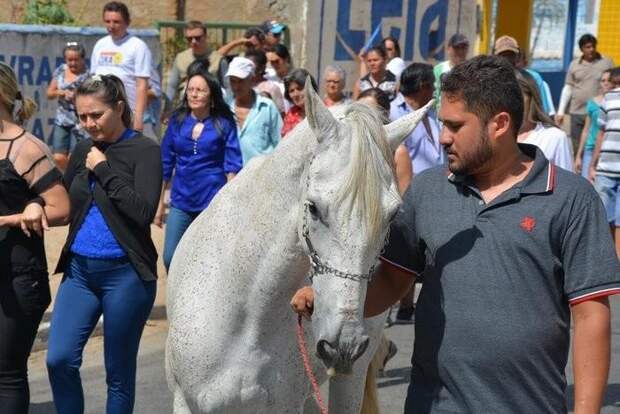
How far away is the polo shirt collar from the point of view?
11.9 feet

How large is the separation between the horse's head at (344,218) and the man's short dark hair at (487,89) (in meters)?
0.40

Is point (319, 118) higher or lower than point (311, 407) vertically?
higher

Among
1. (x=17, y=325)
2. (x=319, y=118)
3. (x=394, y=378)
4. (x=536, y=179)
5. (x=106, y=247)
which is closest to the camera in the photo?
(x=536, y=179)

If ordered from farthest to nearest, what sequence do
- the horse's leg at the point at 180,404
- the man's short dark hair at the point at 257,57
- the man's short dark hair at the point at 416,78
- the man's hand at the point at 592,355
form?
the man's short dark hair at the point at 257,57, the man's short dark hair at the point at 416,78, the horse's leg at the point at 180,404, the man's hand at the point at 592,355

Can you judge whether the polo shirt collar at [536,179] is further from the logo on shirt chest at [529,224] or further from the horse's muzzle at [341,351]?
the horse's muzzle at [341,351]

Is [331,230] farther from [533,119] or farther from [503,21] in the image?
[503,21]

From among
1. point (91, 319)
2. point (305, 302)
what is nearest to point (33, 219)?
point (91, 319)

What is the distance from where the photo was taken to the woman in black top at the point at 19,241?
5.57m

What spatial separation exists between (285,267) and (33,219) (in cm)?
146

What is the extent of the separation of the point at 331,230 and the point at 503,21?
20904 millimetres

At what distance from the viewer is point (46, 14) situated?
14.9m

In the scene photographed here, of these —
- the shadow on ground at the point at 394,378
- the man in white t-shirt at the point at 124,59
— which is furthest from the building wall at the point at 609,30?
the shadow on ground at the point at 394,378

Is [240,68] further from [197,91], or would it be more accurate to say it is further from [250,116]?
[197,91]

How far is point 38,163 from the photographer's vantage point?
5.64 m
